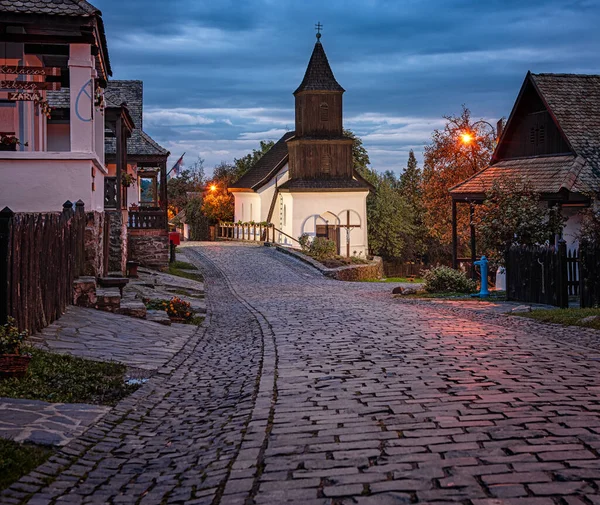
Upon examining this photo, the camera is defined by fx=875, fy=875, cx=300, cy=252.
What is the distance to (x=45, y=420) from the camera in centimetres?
773

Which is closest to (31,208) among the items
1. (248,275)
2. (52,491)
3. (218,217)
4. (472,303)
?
(472,303)

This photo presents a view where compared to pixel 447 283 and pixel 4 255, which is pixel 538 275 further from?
pixel 4 255

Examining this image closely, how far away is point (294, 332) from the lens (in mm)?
14781

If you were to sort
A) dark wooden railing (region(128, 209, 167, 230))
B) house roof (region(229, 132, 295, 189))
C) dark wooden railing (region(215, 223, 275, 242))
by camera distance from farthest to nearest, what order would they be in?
house roof (region(229, 132, 295, 189)), dark wooden railing (region(215, 223, 275, 242)), dark wooden railing (region(128, 209, 167, 230))

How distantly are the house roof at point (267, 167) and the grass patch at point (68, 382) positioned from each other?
52.1 meters

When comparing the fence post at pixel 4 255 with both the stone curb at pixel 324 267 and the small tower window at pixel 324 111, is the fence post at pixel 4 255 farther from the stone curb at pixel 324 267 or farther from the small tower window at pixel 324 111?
the small tower window at pixel 324 111

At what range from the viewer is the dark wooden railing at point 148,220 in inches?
1336

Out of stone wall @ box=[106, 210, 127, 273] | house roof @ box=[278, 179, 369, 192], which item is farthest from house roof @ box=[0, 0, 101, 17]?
house roof @ box=[278, 179, 369, 192]

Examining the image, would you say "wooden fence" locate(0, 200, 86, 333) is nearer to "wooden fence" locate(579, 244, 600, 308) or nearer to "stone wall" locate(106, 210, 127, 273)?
"stone wall" locate(106, 210, 127, 273)

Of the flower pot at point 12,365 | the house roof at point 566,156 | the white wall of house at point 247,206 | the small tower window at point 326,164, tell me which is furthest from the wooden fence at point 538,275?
the white wall of house at point 247,206

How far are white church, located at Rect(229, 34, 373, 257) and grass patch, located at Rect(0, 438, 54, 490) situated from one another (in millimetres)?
49217

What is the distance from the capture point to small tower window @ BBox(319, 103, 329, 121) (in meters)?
59.4

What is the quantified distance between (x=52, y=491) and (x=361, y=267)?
1430 inches

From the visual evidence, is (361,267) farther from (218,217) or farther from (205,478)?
(205,478)
